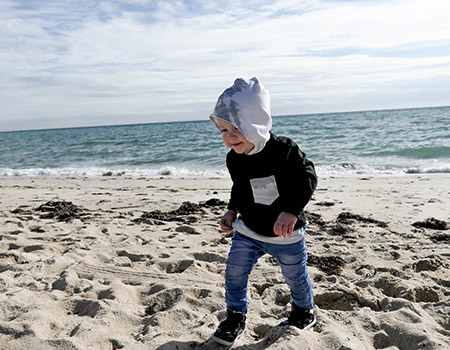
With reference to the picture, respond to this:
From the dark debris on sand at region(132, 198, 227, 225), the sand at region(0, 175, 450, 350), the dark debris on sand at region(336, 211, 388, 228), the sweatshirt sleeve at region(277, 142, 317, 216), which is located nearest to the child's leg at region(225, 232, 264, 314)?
Answer: the sand at region(0, 175, 450, 350)

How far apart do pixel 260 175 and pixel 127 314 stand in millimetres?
1292

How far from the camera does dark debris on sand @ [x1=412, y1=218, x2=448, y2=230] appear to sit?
489 cm

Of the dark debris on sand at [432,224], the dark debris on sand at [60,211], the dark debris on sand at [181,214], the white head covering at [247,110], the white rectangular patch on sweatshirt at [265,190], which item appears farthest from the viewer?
the dark debris on sand at [60,211]

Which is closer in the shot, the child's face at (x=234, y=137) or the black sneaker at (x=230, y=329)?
the child's face at (x=234, y=137)

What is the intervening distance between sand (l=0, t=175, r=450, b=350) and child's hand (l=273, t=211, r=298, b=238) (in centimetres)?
62

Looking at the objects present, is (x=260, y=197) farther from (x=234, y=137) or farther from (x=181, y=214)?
(x=181, y=214)

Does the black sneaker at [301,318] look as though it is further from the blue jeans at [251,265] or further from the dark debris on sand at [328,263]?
the dark debris on sand at [328,263]

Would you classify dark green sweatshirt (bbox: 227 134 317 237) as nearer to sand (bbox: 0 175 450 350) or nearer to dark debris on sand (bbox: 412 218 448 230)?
sand (bbox: 0 175 450 350)

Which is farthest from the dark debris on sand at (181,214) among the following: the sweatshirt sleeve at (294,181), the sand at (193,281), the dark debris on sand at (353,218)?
the sweatshirt sleeve at (294,181)

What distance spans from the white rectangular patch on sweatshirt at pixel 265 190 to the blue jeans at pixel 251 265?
0.82 ft

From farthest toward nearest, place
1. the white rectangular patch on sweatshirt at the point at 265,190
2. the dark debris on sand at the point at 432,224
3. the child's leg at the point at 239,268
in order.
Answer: the dark debris on sand at the point at 432,224
the child's leg at the point at 239,268
the white rectangular patch on sweatshirt at the point at 265,190

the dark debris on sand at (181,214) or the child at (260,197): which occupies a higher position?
the child at (260,197)

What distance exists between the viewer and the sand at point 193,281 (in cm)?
238

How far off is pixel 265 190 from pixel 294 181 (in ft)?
0.59
